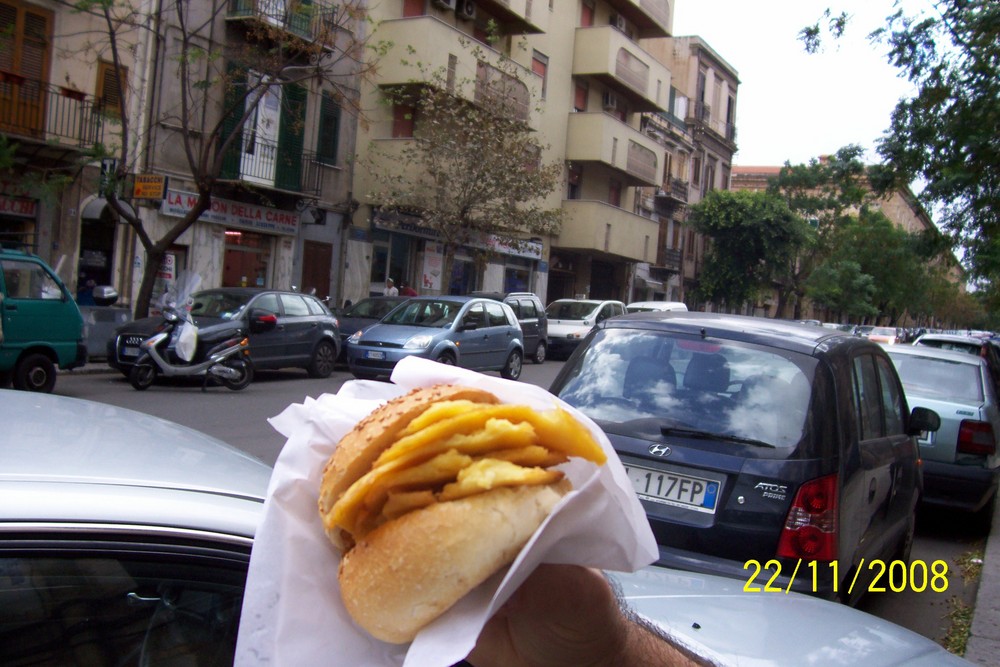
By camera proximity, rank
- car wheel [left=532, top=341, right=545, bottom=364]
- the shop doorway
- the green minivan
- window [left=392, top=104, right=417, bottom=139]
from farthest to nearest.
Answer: window [left=392, top=104, right=417, bottom=139], car wheel [left=532, top=341, right=545, bottom=364], the shop doorway, the green minivan

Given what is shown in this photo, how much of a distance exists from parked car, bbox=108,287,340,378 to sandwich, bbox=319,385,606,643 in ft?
43.8

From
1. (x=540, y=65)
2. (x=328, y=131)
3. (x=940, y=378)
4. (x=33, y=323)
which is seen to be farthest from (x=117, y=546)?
(x=540, y=65)

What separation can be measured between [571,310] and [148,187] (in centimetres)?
1352

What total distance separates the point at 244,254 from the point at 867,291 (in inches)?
1705

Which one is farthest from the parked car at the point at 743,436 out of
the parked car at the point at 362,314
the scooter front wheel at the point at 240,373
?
the parked car at the point at 362,314

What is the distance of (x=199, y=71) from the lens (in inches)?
781

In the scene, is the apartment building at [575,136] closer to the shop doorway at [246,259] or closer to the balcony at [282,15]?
the balcony at [282,15]

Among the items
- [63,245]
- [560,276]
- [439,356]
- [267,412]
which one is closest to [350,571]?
[267,412]

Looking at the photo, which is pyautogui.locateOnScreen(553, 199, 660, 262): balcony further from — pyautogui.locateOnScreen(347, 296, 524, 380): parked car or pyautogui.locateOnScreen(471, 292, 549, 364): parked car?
pyautogui.locateOnScreen(347, 296, 524, 380): parked car

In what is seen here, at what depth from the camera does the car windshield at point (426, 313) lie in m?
16.5

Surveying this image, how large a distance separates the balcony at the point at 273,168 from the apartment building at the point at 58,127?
2934mm

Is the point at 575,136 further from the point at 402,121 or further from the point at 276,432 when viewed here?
the point at 276,432

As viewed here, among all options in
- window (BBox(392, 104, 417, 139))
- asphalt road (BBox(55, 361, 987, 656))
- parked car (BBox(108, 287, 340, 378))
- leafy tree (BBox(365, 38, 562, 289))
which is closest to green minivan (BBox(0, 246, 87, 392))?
asphalt road (BBox(55, 361, 987, 656))

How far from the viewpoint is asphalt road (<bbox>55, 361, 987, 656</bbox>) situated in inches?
237
